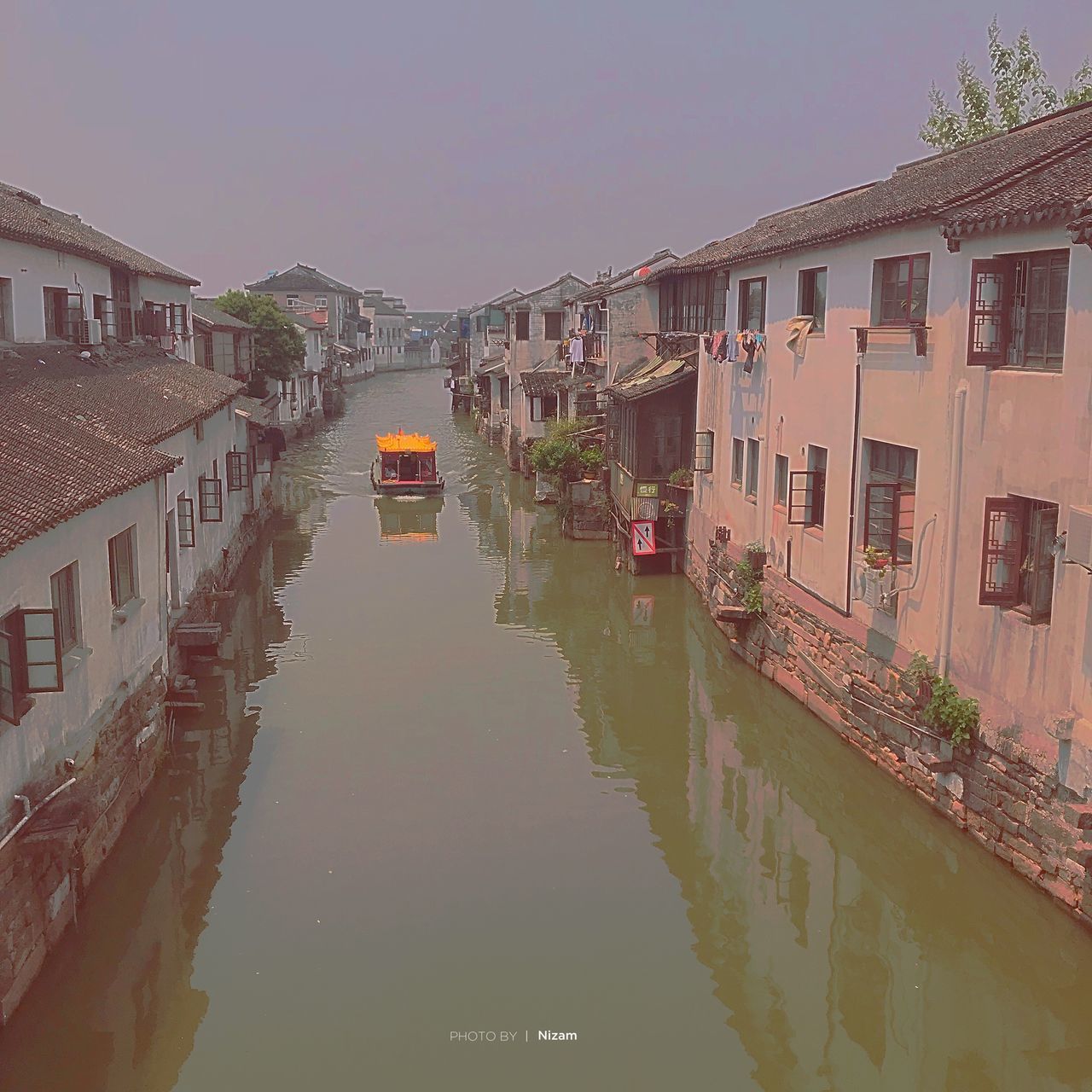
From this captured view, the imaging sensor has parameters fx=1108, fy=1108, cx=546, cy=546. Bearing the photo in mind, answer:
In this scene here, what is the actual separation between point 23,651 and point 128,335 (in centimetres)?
1705

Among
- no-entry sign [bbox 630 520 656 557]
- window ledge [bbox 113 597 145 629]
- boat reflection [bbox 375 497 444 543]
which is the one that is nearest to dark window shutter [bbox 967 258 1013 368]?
window ledge [bbox 113 597 145 629]

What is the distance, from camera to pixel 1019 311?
39.5ft

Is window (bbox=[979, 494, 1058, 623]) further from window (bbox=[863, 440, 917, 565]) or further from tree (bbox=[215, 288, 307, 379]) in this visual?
tree (bbox=[215, 288, 307, 379])

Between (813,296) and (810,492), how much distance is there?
3.34 metres

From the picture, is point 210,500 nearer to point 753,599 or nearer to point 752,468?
point 752,468

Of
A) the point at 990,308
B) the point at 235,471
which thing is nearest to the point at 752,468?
the point at 990,308

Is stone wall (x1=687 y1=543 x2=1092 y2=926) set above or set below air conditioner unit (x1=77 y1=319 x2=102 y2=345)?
below

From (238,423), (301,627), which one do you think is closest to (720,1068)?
(301,627)

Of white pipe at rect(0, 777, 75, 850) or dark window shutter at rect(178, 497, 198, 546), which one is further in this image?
dark window shutter at rect(178, 497, 198, 546)

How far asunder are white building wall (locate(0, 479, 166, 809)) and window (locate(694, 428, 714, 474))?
12570 millimetres

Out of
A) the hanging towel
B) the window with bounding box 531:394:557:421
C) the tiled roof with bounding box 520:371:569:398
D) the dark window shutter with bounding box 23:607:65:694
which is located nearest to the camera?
the dark window shutter with bounding box 23:607:65:694

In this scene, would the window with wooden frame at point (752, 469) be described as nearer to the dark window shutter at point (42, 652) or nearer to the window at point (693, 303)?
the window at point (693, 303)

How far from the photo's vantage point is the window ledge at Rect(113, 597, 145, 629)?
1321 centimetres

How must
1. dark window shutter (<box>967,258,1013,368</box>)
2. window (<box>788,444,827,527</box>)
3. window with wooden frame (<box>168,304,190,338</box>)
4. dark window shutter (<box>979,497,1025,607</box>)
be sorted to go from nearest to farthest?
dark window shutter (<box>979,497,1025,607</box>)
dark window shutter (<box>967,258,1013,368</box>)
window (<box>788,444,827,527</box>)
window with wooden frame (<box>168,304,190,338</box>)
